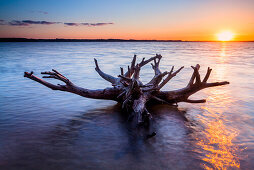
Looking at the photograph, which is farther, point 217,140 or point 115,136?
point 115,136

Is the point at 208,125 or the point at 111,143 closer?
the point at 111,143

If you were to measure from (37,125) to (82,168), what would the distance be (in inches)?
69.9

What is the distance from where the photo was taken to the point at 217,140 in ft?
11.2

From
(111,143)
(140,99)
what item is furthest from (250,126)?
(111,143)

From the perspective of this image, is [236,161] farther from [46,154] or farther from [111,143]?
[46,154]

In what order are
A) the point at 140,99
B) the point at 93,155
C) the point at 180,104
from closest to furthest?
1. the point at 93,155
2. the point at 140,99
3. the point at 180,104

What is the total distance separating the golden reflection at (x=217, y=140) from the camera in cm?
276

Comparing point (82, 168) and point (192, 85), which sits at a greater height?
point (192, 85)

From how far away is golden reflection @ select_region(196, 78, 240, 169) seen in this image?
2762mm

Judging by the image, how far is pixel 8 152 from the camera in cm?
295

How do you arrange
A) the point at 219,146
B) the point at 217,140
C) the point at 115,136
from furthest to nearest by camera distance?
the point at 115,136 < the point at 217,140 < the point at 219,146

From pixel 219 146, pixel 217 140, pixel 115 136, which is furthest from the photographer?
pixel 115 136

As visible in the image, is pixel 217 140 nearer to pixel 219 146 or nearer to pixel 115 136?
pixel 219 146

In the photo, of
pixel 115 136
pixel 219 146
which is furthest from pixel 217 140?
pixel 115 136
